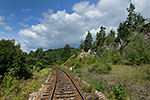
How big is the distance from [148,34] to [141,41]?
1694 centimetres

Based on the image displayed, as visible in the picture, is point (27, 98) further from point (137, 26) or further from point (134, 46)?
point (137, 26)

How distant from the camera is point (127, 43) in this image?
2895 cm

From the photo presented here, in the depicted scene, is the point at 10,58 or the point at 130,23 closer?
the point at 10,58

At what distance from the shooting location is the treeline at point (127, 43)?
11609 millimetres

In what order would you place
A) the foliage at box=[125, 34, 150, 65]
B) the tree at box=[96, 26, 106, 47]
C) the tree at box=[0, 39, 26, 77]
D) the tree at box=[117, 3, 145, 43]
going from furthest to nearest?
the tree at box=[96, 26, 106, 47]
the tree at box=[117, 3, 145, 43]
the foliage at box=[125, 34, 150, 65]
the tree at box=[0, 39, 26, 77]

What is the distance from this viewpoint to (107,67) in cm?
1073

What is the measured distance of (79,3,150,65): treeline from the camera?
457 inches

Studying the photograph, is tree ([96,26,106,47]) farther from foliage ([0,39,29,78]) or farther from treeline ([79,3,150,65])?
foliage ([0,39,29,78])

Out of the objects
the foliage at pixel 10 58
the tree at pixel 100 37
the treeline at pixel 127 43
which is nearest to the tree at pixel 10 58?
the foliage at pixel 10 58

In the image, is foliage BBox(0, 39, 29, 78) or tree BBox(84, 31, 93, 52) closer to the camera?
foliage BBox(0, 39, 29, 78)

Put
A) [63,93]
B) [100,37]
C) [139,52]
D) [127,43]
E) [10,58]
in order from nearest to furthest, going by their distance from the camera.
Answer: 1. [63,93]
2. [10,58]
3. [139,52]
4. [127,43]
5. [100,37]

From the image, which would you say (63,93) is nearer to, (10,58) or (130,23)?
(10,58)

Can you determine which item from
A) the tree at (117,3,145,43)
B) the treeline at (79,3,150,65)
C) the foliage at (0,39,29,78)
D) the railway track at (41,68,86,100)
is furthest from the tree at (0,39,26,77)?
the tree at (117,3,145,43)

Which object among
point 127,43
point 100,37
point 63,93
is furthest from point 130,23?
point 63,93
